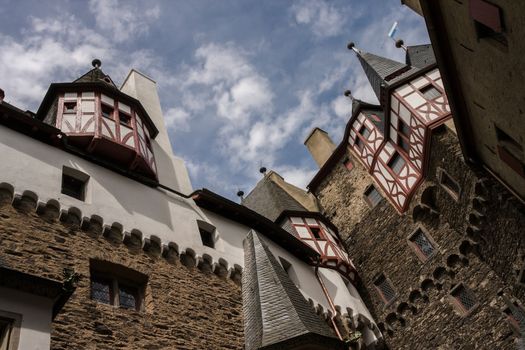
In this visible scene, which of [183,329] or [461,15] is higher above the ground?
[461,15]

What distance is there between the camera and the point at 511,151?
36.7 feet

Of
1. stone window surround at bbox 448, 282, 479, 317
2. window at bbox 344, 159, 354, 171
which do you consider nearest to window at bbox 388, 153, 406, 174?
window at bbox 344, 159, 354, 171

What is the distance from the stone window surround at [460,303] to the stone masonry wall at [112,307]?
7082mm

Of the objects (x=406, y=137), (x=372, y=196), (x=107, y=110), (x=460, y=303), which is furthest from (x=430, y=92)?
(x=107, y=110)

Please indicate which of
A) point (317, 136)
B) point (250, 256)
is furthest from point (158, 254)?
point (317, 136)

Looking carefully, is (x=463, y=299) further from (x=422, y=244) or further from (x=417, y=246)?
(x=417, y=246)

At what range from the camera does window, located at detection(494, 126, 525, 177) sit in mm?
10891

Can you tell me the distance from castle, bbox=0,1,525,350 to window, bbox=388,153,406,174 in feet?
0.19

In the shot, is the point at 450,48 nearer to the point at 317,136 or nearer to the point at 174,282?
the point at 174,282

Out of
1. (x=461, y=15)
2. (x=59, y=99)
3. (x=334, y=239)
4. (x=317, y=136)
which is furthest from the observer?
(x=317, y=136)

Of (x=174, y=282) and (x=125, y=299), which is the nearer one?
(x=125, y=299)

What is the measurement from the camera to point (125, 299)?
1073cm

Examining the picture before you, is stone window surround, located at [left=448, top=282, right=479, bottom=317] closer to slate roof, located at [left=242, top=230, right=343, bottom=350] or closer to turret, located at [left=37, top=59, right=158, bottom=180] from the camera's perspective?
slate roof, located at [left=242, top=230, right=343, bottom=350]

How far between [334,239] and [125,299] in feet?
37.7
